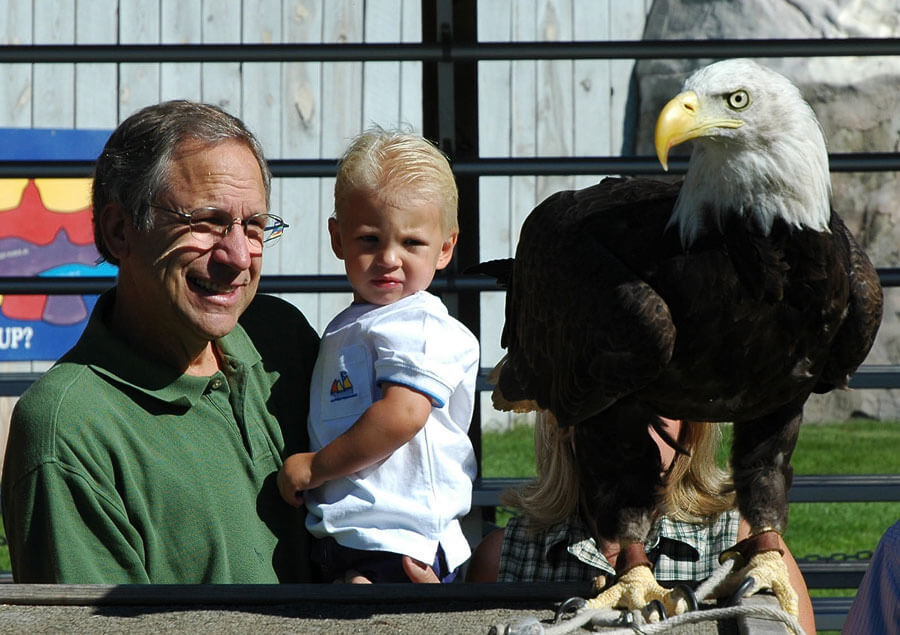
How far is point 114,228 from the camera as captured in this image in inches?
88.7

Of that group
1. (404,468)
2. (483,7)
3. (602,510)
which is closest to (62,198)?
(483,7)

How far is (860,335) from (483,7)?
571 centimetres

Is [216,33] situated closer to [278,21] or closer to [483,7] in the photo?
[278,21]

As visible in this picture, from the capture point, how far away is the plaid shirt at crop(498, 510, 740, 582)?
2357 mm

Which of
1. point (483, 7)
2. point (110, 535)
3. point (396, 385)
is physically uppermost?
point (483, 7)

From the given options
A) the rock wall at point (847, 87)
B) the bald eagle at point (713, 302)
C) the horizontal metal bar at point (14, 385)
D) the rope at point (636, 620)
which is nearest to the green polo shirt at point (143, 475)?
the bald eagle at point (713, 302)

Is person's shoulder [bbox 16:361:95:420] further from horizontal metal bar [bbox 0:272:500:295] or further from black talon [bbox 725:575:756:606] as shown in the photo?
horizontal metal bar [bbox 0:272:500:295]

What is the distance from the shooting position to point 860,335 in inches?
77.3

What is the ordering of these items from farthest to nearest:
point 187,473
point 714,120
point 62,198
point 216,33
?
point 216,33 < point 62,198 < point 187,473 < point 714,120

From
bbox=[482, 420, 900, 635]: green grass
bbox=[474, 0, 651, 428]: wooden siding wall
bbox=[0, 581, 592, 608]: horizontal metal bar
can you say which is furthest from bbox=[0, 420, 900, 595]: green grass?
bbox=[0, 581, 592, 608]: horizontal metal bar

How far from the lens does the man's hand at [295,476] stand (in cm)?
221

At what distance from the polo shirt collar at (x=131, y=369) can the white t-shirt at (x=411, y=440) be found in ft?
0.91

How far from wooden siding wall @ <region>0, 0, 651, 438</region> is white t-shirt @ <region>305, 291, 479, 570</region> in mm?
4138

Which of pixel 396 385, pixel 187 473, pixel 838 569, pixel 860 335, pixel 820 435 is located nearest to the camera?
pixel 860 335
